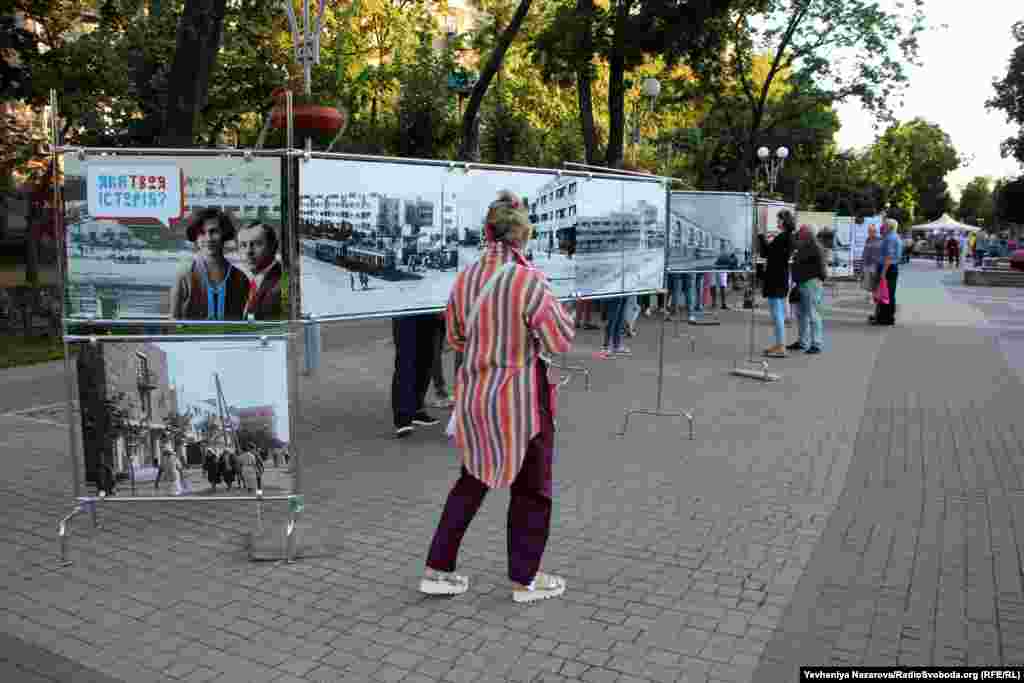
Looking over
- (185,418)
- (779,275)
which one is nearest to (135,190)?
(185,418)

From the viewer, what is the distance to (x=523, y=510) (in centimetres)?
414

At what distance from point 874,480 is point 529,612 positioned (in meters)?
3.35

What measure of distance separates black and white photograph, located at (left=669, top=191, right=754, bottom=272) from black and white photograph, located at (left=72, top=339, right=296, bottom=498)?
6.17 meters

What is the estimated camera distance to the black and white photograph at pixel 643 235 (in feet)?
28.3

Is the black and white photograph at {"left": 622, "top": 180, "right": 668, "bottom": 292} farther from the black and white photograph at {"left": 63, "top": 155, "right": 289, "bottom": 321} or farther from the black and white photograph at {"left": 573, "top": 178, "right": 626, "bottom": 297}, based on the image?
the black and white photograph at {"left": 63, "top": 155, "right": 289, "bottom": 321}

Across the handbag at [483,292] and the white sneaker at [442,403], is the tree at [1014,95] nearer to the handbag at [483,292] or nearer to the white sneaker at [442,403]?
the white sneaker at [442,403]

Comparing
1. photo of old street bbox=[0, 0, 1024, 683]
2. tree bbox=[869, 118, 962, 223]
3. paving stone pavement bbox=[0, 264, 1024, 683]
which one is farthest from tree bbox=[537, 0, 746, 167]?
tree bbox=[869, 118, 962, 223]

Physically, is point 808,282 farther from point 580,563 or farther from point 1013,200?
point 1013,200

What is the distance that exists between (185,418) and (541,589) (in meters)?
2.09

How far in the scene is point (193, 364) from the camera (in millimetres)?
4758

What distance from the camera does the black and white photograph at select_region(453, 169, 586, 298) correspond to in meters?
6.83

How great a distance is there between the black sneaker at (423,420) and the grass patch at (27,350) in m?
5.68

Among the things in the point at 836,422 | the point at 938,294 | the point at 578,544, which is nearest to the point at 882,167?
the point at 938,294

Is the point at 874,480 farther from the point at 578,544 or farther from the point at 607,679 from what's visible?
the point at 607,679
